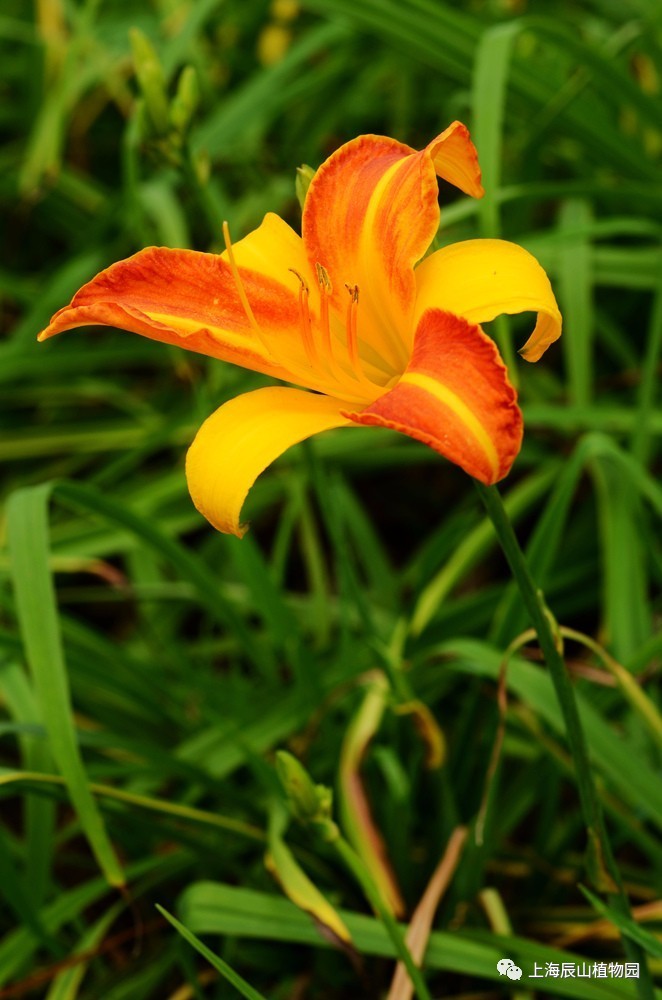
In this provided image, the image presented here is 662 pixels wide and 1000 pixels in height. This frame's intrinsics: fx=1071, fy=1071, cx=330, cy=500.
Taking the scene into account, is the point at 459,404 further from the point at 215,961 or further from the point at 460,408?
the point at 215,961

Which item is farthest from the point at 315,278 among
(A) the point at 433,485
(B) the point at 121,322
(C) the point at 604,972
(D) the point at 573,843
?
(A) the point at 433,485

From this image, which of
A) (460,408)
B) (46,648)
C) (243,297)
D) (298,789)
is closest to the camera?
(460,408)

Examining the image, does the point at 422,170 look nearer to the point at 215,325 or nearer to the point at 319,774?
the point at 215,325

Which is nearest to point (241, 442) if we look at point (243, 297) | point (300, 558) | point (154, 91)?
point (243, 297)

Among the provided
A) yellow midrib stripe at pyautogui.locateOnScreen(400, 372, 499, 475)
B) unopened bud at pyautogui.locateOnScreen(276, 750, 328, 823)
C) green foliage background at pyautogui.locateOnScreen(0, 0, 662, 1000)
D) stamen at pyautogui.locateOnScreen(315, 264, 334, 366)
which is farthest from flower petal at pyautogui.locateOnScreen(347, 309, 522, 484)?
green foliage background at pyautogui.locateOnScreen(0, 0, 662, 1000)

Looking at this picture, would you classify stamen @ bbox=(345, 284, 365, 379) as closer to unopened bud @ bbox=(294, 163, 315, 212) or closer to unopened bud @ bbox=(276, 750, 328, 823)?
unopened bud @ bbox=(294, 163, 315, 212)

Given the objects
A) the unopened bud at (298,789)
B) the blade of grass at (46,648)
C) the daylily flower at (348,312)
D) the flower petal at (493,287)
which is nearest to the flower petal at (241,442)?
the daylily flower at (348,312)
